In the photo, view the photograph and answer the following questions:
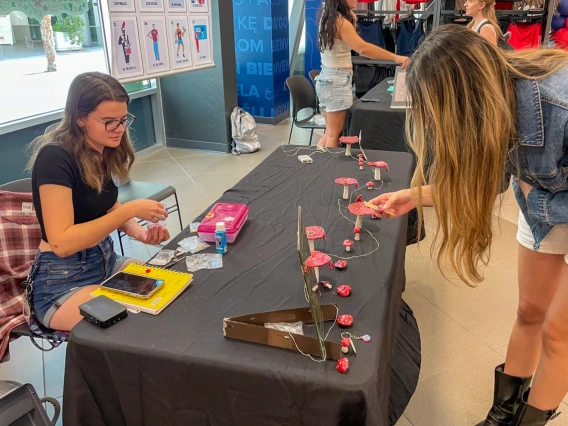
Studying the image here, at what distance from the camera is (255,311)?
108 cm

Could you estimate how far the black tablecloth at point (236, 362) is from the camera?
903mm

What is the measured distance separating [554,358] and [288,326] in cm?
72

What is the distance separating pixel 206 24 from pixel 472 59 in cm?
334

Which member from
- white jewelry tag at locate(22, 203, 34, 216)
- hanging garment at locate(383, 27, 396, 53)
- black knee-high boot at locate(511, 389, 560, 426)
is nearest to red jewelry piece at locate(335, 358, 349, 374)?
black knee-high boot at locate(511, 389, 560, 426)

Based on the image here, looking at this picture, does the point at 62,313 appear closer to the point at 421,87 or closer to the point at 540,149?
the point at 421,87

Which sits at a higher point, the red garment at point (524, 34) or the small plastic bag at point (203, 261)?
the red garment at point (524, 34)

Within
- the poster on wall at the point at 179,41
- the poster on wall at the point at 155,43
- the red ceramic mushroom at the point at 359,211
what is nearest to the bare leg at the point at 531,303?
the red ceramic mushroom at the point at 359,211

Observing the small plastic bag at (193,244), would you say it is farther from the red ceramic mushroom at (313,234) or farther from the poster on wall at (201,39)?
the poster on wall at (201,39)

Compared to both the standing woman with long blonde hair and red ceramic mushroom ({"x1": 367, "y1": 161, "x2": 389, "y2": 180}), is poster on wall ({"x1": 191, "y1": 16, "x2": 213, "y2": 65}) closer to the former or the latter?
red ceramic mushroom ({"x1": 367, "y1": 161, "x2": 389, "y2": 180})

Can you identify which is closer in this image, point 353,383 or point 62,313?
point 353,383

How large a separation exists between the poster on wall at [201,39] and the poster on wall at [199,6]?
51 mm

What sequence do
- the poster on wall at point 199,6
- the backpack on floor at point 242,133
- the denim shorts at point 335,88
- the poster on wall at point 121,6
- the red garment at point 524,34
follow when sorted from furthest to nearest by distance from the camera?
the red garment at point 524,34 < the backpack on floor at point 242,133 < the poster on wall at point 199,6 < the denim shorts at point 335,88 < the poster on wall at point 121,6

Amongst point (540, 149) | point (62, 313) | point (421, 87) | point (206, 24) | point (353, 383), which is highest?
point (206, 24)

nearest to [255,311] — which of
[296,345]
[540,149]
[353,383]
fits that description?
[296,345]
